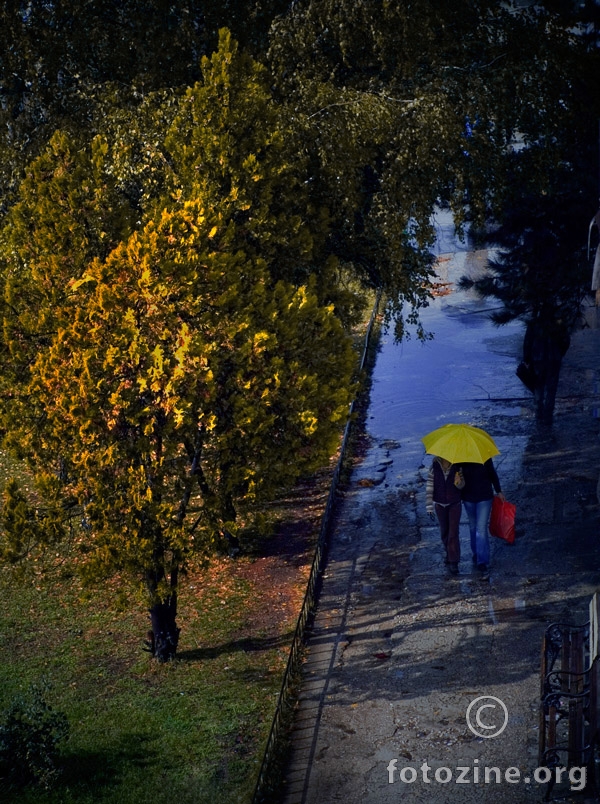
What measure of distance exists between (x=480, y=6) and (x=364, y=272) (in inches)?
167

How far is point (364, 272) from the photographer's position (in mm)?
16156

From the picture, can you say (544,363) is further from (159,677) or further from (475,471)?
(159,677)

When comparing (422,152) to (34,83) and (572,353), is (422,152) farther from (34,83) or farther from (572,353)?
(572,353)

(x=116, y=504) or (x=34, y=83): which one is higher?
(x=34, y=83)

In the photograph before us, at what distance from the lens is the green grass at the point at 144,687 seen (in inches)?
348

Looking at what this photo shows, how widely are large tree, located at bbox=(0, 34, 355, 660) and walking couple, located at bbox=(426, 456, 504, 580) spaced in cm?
150

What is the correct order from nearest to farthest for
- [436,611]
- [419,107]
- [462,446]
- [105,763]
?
[105,763] < [436,611] < [462,446] < [419,107]

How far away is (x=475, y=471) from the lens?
38.0 feet

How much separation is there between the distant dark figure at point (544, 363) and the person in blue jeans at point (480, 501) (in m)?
4.61

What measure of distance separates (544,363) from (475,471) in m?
5.40

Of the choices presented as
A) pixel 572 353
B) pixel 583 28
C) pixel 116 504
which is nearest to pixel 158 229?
pixel 116 504

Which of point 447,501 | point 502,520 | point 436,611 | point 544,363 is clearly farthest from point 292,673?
point 544,363

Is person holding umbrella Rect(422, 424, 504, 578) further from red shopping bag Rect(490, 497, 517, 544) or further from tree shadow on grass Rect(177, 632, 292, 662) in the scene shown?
tree shadow on grass Rect(177, 632, 292, 662)

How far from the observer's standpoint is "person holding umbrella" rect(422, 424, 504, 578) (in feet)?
37.5
